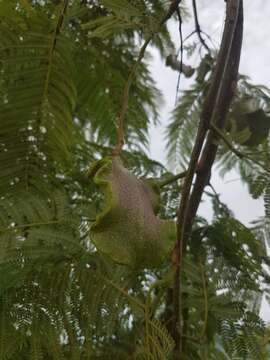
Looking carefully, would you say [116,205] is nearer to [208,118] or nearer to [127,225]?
[127,225]

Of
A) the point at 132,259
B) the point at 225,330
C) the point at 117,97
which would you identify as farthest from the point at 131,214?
the point at 117,97

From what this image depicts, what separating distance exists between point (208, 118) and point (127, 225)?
40 centimetres

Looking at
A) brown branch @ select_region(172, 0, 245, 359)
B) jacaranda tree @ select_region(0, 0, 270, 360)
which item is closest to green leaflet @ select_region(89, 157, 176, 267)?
jacaranda tree @ select_region(0, 0, 270, 360)

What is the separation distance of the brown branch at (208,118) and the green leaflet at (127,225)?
0.66 feet

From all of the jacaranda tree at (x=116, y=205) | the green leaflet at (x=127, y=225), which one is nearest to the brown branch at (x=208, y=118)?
the jacaranda tree at (x=116, y=205)

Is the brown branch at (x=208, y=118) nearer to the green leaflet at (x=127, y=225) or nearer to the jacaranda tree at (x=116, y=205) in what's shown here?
the jacaranda tree at (x=116, y=205)

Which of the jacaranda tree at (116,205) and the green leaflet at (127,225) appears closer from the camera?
the green leaflet at (127,225)

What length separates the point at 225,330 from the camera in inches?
38.0

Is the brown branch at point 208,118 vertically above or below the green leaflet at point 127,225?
above

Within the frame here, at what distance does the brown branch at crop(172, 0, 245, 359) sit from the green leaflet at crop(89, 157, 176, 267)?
20cm

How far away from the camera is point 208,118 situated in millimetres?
927

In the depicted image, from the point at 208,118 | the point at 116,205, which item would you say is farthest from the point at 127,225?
the point at 208,118

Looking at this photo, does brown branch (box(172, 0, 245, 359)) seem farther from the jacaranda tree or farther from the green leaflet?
the green leaflet

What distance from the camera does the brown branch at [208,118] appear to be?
0.82 m
